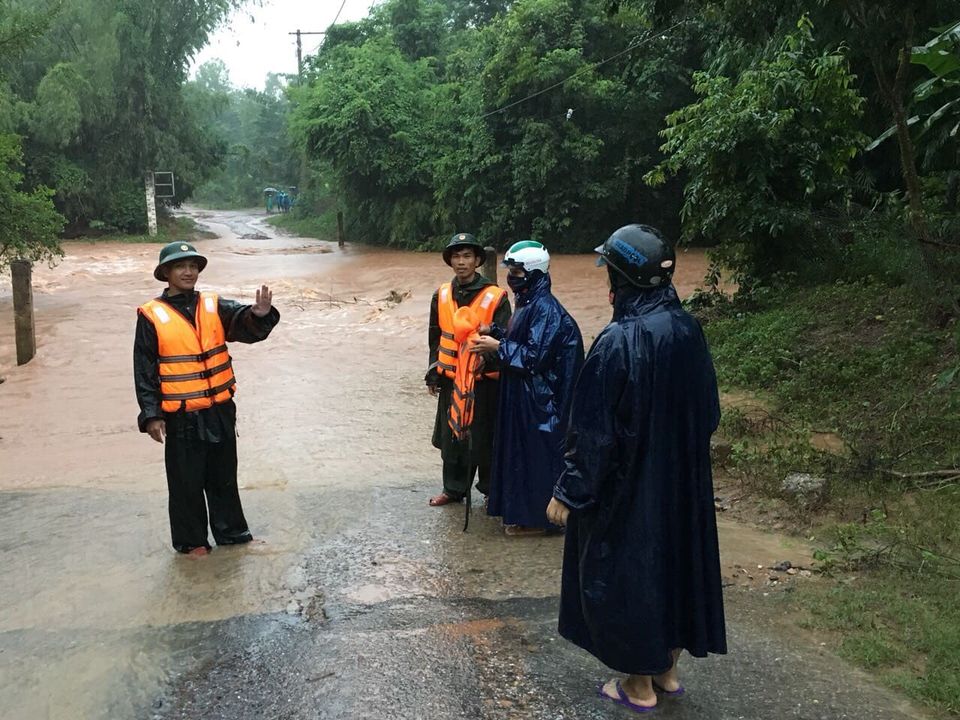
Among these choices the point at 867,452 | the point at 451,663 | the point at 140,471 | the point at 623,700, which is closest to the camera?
the point at 623,700

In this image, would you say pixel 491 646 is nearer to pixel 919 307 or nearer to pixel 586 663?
pixel 586 663

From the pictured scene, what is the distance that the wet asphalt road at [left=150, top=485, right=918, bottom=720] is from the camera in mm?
3271

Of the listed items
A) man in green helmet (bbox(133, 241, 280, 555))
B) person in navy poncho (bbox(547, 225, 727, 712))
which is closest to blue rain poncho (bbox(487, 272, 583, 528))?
man in green helmet (bbox(133, 241, 280, 555))

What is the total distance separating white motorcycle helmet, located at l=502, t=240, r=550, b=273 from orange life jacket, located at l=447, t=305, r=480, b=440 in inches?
23.0

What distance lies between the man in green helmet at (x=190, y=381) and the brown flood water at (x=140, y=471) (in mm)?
373

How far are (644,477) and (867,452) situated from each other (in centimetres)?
349

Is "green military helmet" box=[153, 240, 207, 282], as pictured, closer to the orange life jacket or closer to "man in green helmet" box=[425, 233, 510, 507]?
"man in green helmet" box=[425, 233, 510, 507]

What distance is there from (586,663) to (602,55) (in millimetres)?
22758

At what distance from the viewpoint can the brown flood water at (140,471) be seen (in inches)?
156

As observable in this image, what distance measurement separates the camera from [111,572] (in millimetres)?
4980

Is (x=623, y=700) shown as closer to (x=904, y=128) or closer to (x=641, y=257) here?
(x=641, y=257)

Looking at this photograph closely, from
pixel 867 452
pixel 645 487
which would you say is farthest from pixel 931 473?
pixel 645 487

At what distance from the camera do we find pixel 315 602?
14.4 ft

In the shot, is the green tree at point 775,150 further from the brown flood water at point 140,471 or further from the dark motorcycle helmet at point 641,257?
the dark motorcycle helmet at point 641,257
